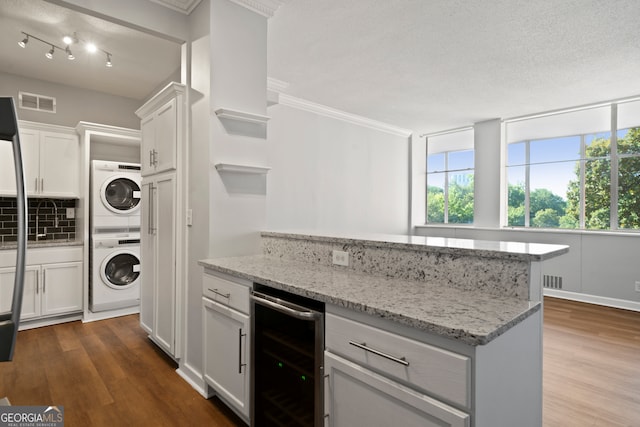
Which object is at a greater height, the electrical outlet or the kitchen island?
the electrical outlet

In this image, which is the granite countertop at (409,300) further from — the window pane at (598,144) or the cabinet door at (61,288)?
the window pane at (598,144)

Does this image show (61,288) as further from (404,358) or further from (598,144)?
(598,144)

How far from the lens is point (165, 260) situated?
2811 mm

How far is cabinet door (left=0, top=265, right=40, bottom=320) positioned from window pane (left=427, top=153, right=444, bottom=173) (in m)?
6.53

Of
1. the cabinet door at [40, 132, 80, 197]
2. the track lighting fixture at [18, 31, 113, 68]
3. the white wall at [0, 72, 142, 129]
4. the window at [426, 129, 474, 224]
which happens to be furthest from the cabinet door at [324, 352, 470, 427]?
the window at [426, 129, 474, 224]

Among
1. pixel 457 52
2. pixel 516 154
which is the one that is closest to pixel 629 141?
pixel 516 154

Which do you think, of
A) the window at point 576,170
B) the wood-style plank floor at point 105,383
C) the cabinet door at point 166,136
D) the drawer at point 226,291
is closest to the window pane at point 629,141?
the window at point 576,170

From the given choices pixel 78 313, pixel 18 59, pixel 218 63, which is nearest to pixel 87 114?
pixel 18 59

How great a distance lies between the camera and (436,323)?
1.06m

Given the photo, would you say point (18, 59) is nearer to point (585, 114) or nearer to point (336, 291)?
point (336, 291)

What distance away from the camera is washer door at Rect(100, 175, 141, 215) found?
378cm

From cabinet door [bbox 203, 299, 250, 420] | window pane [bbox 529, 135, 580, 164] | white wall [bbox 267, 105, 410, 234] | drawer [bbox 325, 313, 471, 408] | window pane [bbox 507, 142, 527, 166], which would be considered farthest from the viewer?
window pane [bbox 507, 142, 527, 166]

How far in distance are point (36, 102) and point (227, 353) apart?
393 centimetres

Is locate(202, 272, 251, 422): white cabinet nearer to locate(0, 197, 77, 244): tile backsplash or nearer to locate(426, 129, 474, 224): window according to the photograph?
A: locate(0, 197, 77, 244): tile backsplash
